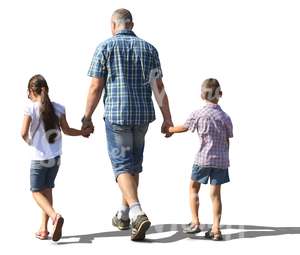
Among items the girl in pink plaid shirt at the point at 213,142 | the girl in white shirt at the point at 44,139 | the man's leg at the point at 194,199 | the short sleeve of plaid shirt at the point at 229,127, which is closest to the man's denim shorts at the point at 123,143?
the girl in white shirt at the point at 44,139

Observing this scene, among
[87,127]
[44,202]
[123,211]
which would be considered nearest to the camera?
[44,202]

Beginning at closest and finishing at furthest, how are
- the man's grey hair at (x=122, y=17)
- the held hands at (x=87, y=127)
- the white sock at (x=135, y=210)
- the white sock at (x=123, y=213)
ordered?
the white sock at (x=135, y=210) → the held hands at (x=87, y=127) → the man's grey hair at (x=122, y=17) → the white sock at (x=123, y=213)

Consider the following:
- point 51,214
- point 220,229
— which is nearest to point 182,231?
point 220,229

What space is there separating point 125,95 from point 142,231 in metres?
1.57

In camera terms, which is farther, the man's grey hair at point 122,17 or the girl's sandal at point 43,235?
the man's grey hair at point 122,17

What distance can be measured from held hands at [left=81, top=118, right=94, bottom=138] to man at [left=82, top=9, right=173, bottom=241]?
0.04 feet

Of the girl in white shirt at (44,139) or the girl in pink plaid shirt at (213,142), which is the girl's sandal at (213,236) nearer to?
the girl in pink plaid shirt at (213,142)

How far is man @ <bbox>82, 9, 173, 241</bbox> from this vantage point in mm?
7754

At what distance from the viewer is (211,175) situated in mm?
7754

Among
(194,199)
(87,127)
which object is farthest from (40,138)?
(194,199)

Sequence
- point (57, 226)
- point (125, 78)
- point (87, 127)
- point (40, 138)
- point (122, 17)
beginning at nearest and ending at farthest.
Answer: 1. point (57, 226)
2. point (40, 138)
3. point (125, 78)
4. point (87, 127)
5. point (122, 17)

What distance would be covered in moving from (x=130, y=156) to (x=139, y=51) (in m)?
1.25

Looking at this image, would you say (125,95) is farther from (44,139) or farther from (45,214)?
(45,214)

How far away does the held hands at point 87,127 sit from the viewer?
789 centimetres
